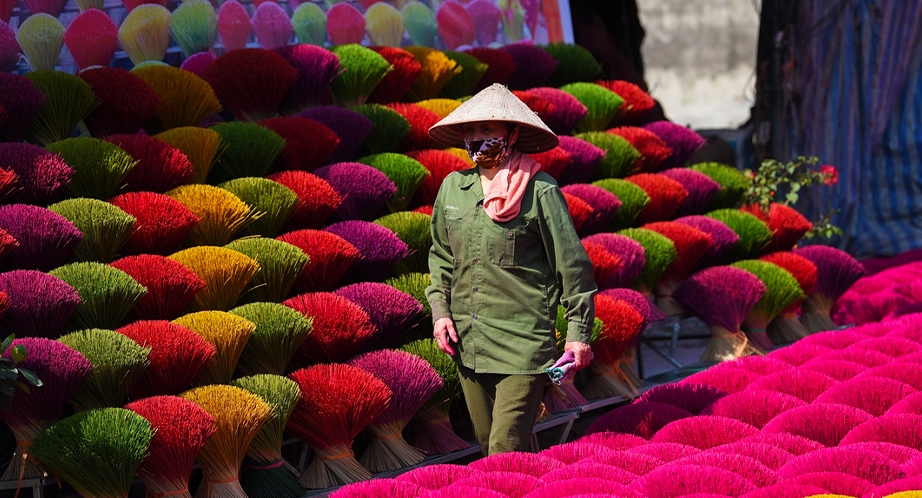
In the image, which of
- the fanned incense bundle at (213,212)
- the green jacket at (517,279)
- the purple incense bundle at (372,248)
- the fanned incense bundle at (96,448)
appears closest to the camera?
the fanned incense bundle at (96,448)

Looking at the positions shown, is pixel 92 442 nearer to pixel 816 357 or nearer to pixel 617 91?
pixel 816 357

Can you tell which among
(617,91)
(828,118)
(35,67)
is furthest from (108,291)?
(828,118)

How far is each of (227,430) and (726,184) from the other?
8.48ft

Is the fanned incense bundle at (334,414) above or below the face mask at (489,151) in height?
below

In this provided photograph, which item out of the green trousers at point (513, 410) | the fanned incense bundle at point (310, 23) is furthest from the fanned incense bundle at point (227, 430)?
the fanned incense bundle at point (310, 23)

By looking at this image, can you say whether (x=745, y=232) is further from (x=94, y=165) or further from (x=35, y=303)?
(x=35, y=303)

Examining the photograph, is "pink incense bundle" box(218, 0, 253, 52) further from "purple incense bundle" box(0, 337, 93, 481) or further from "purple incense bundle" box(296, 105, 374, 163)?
"purple incense bundle" box(0, 337, 93, 481)

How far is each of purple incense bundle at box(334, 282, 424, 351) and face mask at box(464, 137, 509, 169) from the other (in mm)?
671

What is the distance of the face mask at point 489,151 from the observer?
252 centimetres

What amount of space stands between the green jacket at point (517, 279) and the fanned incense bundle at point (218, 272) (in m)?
0.63

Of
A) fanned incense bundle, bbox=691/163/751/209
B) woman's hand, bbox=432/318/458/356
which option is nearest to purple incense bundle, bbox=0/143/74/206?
woman's hand, bbox=432/318/458/356

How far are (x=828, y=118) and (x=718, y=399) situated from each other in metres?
4.40

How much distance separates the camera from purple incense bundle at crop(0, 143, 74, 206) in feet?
9.43

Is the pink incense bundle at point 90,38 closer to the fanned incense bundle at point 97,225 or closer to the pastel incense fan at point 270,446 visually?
the fanned incense bundle at point 97,225
